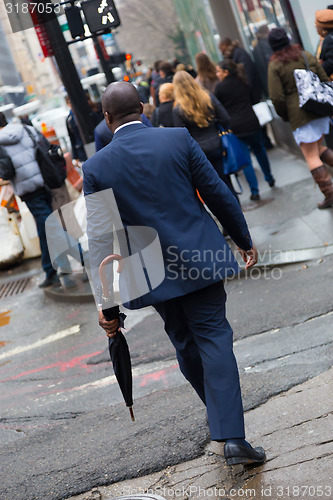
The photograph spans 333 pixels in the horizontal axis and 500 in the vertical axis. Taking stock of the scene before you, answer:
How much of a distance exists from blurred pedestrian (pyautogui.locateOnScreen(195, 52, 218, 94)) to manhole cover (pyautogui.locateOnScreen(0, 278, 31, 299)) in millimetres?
3460

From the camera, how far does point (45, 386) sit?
20.6ft

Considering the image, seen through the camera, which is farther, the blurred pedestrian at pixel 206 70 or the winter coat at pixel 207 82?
the winter coat at pixel 207 82

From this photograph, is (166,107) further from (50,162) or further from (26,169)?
(26,169)

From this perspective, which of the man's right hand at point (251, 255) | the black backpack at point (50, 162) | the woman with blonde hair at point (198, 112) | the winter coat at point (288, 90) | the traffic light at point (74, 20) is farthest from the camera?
the traffic light at point (74, 20)

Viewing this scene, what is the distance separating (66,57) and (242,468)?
6280 mm

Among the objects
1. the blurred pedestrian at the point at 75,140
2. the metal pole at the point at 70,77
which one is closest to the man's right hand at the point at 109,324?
the metal pole at the point at 70,77

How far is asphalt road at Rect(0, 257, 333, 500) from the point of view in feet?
14.2

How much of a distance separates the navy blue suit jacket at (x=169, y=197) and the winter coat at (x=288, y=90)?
16.2 feet

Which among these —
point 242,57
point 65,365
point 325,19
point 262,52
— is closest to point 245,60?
point 242,57

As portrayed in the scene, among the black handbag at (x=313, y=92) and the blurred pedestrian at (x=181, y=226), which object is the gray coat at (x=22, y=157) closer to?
the black handbag at (x=313, y=92)

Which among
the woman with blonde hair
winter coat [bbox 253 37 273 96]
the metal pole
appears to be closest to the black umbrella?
the woman with blonde hair

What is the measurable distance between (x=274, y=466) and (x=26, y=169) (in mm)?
5758

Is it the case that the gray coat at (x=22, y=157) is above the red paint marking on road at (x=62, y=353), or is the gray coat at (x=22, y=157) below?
above

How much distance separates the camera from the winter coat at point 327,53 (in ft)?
27.3
